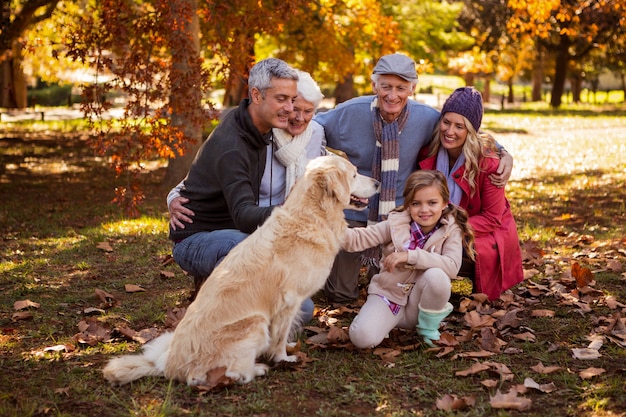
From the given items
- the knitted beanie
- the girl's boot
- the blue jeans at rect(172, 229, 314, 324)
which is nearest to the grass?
the girl's boot

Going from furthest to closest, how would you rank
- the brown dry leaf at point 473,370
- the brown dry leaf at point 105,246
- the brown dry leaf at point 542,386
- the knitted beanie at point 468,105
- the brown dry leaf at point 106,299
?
the brown dry leaf at point 105,246
the brown dry leaf at point 106,299
the knitted beanie at point 468,105
the brown dry leaf at point 473,370
the brown dry leaf at point 542,386

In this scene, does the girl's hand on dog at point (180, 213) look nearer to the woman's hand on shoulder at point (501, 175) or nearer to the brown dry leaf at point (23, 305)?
the brown dry leaf at point (23, 305)

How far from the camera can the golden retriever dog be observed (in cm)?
404

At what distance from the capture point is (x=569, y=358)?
4.57 m

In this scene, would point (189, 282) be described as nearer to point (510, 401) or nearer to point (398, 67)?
point (398, 67)

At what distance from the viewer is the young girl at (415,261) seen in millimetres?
4766

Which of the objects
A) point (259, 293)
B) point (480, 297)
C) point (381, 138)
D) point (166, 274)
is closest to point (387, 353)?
point (259, 293)

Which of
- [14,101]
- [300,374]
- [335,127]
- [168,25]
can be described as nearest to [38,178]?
[168,25]

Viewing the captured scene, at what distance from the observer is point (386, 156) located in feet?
19.5

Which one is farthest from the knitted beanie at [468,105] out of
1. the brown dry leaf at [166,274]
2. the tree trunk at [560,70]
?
the tree trunk at [560,70]

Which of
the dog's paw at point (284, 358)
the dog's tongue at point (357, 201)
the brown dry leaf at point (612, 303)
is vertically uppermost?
the dog's tongue at point (357, 201)

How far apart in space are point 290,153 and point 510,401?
2.53m

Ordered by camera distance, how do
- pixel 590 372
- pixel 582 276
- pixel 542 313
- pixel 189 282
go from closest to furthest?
1. pixel 590 372
2. pixel 542 313
3. pixel 582 276
4. pixel 189 282

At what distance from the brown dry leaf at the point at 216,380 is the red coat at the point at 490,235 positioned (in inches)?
98.7
